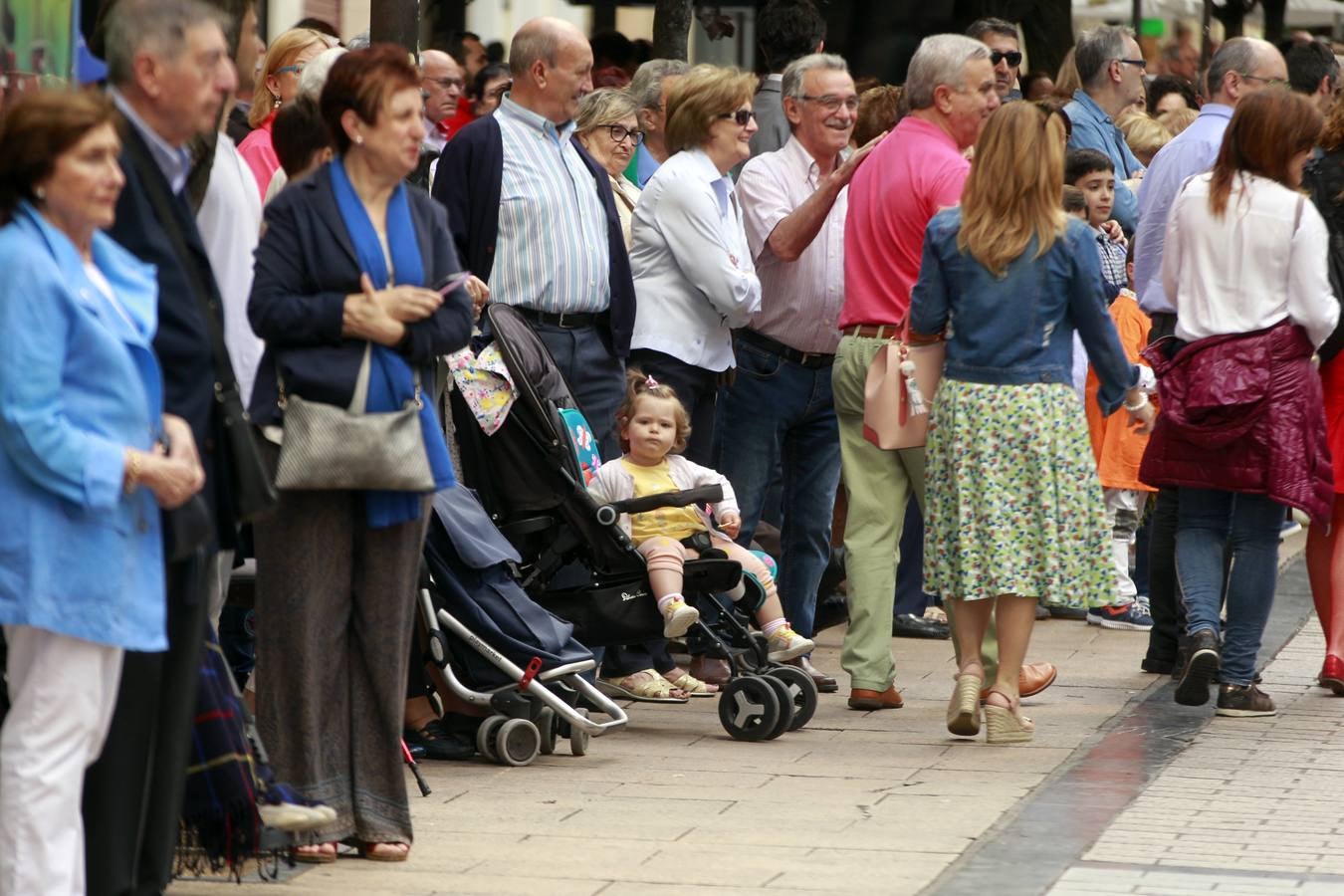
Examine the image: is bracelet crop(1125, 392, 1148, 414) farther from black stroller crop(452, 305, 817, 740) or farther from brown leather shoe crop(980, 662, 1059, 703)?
black stroller crop(452, 305, 817, 740)

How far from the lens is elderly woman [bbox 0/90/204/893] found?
14.3 feet

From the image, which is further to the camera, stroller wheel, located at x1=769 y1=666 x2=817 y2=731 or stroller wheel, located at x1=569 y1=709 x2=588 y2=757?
stroller wheel, located at x1=769 y1=666 x2=817 y2=731

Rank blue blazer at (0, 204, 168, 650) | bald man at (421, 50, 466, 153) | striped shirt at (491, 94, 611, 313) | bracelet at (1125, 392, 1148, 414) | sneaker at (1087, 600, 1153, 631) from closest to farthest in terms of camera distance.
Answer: blue blazer at (0, 204, 168, 650)
bracelet at (1125, 392, 1148, 414)
striped shirt at (491, 94, 611, 313)
sneaker at (1087, 600, 1153, 631)
bald man at (421, 50, 466, 153)

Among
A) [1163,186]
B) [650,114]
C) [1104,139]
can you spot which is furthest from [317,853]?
[1104,139]

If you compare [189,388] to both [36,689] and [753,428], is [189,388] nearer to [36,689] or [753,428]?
[36,689]

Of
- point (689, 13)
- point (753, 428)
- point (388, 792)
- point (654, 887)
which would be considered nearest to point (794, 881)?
point (654, 887)

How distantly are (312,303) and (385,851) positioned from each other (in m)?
1.31

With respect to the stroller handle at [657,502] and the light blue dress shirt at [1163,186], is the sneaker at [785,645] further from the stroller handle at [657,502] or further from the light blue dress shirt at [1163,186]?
the light blue dress shirt at [1163,186]

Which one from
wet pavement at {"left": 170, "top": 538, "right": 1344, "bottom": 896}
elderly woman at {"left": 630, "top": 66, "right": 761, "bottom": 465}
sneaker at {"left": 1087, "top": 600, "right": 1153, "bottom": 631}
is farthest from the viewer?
sneaker at {"left": 1087, "top": 600, "right": 1153, "bottom": 631}

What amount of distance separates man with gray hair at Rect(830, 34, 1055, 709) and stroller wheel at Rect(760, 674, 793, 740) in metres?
0.62

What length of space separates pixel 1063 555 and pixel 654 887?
7.81ft

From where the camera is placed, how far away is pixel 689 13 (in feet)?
39.8

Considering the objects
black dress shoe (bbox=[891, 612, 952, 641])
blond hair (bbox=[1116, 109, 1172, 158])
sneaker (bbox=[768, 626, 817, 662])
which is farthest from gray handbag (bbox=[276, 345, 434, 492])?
blond hair (bbox=[1116, 109, 1172, 158])

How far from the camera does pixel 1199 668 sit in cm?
805
